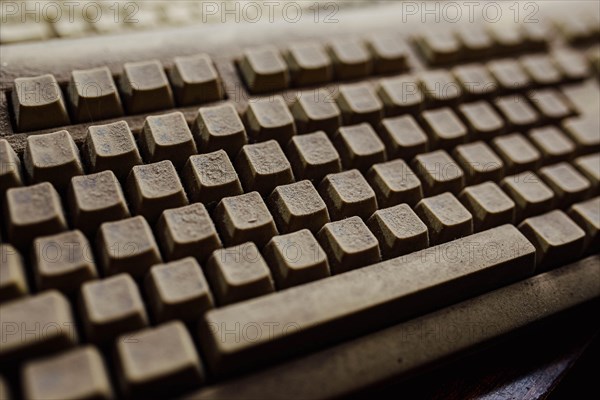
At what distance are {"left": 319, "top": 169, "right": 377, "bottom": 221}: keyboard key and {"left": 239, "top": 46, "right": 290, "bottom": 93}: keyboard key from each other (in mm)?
134

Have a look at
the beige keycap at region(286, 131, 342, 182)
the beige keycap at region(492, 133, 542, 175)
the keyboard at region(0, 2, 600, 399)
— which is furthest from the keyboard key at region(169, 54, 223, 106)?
the beige keycap at region(492, 133, 542, 175)

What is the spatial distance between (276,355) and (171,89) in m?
0.30

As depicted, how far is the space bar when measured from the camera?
1.50 feet

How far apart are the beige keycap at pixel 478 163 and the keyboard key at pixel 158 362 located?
1.20ft

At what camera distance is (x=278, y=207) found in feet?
1.79

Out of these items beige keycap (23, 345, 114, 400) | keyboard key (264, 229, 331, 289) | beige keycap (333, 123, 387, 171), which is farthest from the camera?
beige keycap (333, 123, 387, 171)

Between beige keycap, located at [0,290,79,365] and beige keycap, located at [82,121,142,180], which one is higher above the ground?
beige keycap, located at [82,121,142,180]

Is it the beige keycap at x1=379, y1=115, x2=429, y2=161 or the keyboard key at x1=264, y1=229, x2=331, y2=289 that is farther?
the beige keycap at x1=379, y1=115, x2=429, y2=161

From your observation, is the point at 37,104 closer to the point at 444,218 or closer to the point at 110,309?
the point at 110,309

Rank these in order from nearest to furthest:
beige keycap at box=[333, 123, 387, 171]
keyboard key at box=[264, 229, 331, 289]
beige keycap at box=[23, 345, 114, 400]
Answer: beige keycap at box=[23, 345, 114, 400], keyboard key at box=[264, 229, 331, 289], beige keycap at box=[333, 123, 387, 171]

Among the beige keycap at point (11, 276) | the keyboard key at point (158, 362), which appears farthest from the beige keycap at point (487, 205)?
the beige keycap at point (11, 276)

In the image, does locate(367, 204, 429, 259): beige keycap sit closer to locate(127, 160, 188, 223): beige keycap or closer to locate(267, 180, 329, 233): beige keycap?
locate(267, 180, 329, 233): beige keycap

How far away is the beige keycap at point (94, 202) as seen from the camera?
482 millimetres

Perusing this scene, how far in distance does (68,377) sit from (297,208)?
9.5 inches
